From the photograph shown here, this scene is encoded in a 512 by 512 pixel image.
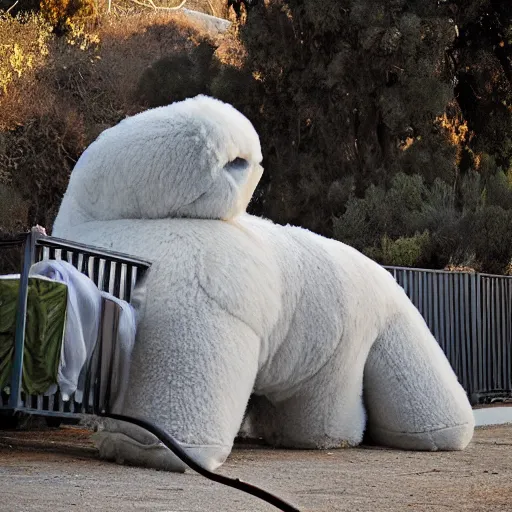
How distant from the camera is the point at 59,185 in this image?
1123 inches

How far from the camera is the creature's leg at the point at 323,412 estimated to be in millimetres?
7496

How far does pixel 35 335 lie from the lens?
5.79m

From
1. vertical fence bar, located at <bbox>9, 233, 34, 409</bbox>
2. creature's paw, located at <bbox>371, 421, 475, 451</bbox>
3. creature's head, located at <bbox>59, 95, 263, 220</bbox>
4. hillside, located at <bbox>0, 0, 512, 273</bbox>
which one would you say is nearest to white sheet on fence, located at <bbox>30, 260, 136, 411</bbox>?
vertical fence bar, located at <bbox>9, 233, 34, 409</bbox>

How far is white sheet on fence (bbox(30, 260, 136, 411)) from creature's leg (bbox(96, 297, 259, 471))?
90 mm

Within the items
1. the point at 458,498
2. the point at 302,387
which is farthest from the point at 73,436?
the point at 458,498

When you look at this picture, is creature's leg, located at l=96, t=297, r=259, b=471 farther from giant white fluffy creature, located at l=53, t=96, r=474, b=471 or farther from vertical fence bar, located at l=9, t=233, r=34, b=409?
vertical fence bar, located at l=9, t=233, r=34, b=409

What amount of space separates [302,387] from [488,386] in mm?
6373

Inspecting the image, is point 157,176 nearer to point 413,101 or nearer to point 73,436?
point 73,436

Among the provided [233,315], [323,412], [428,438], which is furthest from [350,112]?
[233,315]

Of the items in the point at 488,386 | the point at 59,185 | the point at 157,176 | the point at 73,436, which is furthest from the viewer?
the point at 59,185

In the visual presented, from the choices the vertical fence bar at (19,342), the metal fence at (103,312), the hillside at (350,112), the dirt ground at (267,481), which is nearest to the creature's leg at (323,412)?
the dirt ground at (267,481)

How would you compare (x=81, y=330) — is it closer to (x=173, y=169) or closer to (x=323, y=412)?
(x=173, y=169)

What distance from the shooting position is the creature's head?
6941mm

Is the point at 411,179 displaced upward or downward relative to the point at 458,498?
upward
